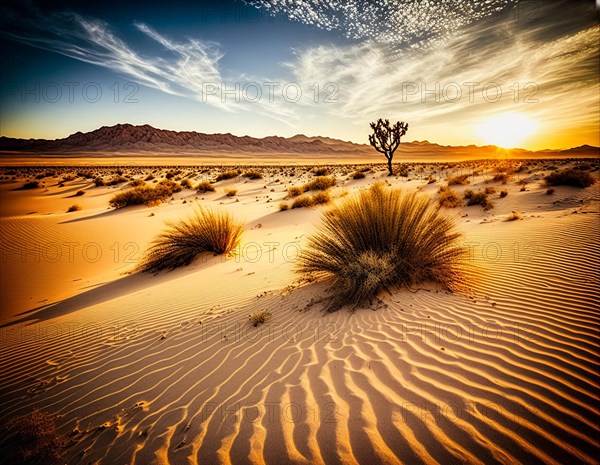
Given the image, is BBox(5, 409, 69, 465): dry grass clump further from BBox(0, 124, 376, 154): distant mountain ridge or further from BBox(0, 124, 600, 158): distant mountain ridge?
BBox(0, 124, 376, 154): distant mountain ridge

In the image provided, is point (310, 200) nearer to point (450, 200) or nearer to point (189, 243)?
point (450, 200)

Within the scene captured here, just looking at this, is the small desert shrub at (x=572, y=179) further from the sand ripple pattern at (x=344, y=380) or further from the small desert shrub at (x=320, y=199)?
the small desert shrub at (x=320, y=199)

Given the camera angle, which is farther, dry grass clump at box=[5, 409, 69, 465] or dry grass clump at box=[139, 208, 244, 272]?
dry grass clump at box=[139, 208, 244, 272]

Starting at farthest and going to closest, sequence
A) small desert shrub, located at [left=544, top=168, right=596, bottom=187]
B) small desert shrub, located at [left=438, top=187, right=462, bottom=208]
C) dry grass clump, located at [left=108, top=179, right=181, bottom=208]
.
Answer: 1. dry grass clump, located at [left=108, top=179, right=181, bottom=208]
2. small desert shrub, located at [left=438, top=187, right=462, bottom=208]
3. small desert shrub, located at [left=544, top=168, right=596, bottom=187]

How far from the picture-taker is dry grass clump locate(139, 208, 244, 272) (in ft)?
25.8

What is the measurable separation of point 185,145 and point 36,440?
13269cm

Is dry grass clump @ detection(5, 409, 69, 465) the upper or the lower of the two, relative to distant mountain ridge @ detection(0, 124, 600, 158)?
lower

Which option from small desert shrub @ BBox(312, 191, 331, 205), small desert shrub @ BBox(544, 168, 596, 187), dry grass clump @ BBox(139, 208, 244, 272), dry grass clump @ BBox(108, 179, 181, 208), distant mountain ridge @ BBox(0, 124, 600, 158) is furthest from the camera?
distant mountain ridge @ BBox(0, 124, 600, 158)

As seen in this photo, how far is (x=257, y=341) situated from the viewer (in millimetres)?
3611

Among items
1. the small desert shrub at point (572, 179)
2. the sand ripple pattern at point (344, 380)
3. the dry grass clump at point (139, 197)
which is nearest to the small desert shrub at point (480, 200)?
the small desert shrub at point (572, 179)

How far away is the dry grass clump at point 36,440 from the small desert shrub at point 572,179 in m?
17.5

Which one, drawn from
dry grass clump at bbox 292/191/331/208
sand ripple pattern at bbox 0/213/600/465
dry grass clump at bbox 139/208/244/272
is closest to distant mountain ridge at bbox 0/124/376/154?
dry grass clump at bbox 292/191/331/208

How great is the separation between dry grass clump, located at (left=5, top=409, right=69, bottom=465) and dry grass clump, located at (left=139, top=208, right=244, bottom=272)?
17.3 feet

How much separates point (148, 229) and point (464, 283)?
12013 millimetres
